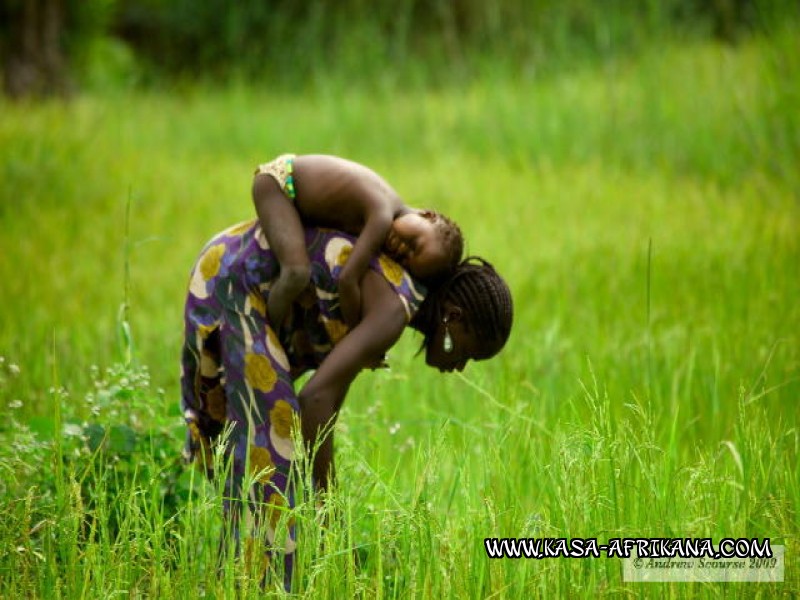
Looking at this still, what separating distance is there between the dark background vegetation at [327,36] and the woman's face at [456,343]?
22.0 ft

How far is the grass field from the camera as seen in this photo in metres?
2.83

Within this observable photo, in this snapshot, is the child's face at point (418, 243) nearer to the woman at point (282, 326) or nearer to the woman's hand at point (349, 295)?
the woman at point (282, 326)

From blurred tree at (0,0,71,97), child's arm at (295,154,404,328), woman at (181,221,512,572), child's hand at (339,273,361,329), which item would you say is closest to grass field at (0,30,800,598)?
woman at (181,221,512,572)

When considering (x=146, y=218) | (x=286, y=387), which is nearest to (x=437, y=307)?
(x=286, y=387)

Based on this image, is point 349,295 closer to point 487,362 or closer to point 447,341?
point 447,341

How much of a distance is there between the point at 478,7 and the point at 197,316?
43.6 feet

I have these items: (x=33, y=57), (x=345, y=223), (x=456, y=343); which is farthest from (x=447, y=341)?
(x=33, y=57)

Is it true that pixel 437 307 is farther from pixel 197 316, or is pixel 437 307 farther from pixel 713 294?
pixel 713 294

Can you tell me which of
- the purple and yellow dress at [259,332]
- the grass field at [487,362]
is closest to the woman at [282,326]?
the purple and yellow dress at [259,332]

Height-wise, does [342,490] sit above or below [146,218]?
below

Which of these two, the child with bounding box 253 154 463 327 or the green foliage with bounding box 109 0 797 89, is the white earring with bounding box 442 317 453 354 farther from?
the green foliage with bounding box 109 0 797 89

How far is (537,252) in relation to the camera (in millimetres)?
7062

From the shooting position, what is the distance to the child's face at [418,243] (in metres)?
2.99

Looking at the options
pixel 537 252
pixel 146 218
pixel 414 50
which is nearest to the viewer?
pixel 537 252
